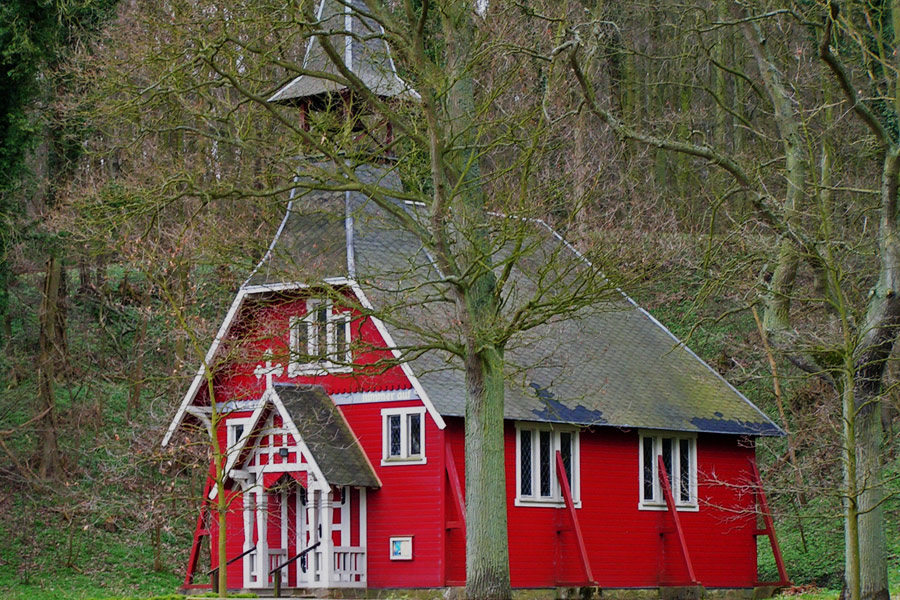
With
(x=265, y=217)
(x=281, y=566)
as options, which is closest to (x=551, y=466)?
(x=281, y=566)

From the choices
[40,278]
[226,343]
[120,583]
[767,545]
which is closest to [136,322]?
[40,278]

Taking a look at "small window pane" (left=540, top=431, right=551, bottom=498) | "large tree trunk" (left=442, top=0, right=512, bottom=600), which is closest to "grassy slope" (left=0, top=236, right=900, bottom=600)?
"small window pane" (left=540, top=431, right=551, bottom=498)

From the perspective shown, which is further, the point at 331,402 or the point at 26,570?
the point at 26,570

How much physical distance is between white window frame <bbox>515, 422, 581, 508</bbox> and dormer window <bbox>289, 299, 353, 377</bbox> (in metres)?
3.90

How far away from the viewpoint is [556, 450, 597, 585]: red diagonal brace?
79.6 feet

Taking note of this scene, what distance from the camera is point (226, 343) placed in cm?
2422

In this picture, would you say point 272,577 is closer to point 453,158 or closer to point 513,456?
point 513,456

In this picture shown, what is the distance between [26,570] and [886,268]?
19.6 metres

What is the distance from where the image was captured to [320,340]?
21.6 meters

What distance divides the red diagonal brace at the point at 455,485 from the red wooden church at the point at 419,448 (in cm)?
4

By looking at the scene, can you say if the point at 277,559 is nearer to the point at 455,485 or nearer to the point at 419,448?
the point at 419,448

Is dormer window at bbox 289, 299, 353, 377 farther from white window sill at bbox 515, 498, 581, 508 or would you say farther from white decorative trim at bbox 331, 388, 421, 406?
white window sill at bbox 515, 498, 581, 508

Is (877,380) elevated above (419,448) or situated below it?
above

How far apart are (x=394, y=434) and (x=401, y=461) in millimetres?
638
